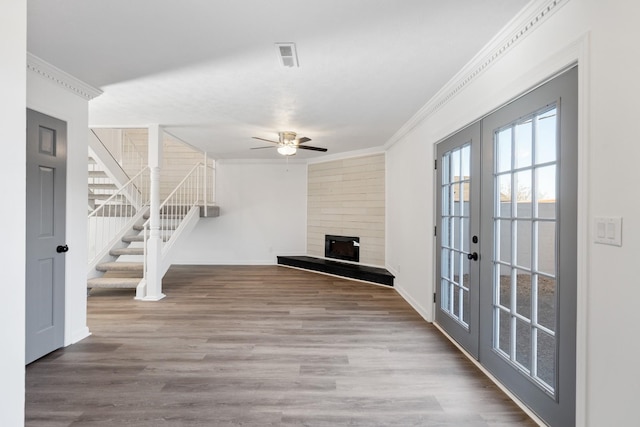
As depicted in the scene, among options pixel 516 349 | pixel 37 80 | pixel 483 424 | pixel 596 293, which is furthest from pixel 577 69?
pixel 37 80

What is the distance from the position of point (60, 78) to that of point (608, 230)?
414cm

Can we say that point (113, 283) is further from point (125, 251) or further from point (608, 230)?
point (608, 230)

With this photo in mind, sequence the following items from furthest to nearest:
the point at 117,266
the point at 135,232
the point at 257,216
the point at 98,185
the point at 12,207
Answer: the point at 257,216 → the point at 98,185 → the point at 135,232 → the point at 117,266 → the point at 12,207

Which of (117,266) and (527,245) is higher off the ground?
(527,245)

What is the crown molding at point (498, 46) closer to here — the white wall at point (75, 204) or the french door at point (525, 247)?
the french door at point (525, 247)

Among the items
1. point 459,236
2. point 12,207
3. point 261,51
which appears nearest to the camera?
point 12,207

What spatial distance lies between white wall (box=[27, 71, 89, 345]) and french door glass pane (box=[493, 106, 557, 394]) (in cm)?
378

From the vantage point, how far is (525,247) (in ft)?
7.16

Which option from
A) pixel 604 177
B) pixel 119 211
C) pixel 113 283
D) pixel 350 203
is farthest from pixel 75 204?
pixel 350 203

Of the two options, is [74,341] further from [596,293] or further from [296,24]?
[596,293]

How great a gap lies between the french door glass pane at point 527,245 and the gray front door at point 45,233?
12.3ft

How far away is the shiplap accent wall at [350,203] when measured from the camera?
636cm

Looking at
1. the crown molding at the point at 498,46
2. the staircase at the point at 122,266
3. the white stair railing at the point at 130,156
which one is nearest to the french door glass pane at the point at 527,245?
the crown molding at the point at 498,46

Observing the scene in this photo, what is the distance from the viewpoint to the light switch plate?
144cm
